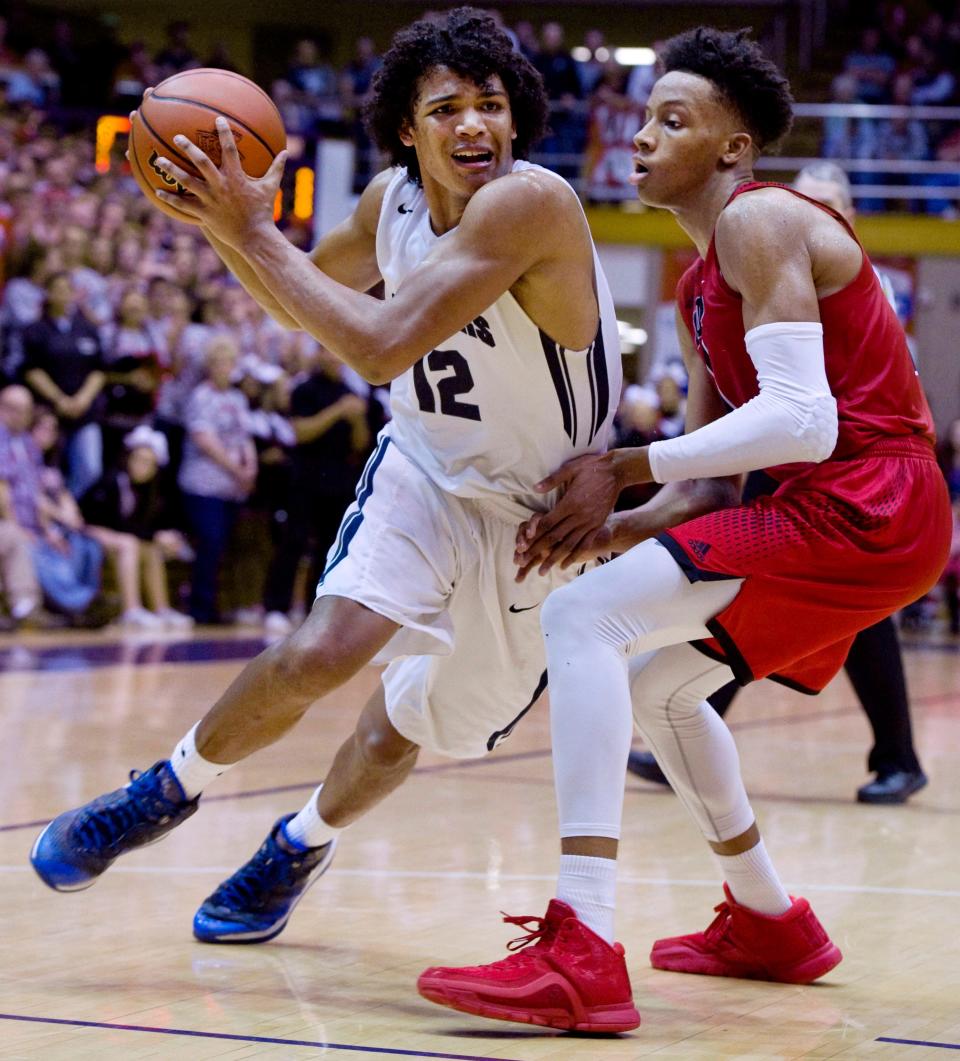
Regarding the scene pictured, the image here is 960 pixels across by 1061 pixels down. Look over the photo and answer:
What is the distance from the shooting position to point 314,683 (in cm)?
312

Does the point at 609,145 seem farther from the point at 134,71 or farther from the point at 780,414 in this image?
the point at 780,414

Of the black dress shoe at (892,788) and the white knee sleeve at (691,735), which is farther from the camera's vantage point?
the black dress shoe at (892,788)

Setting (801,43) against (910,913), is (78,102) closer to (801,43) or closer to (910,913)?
(801,43)

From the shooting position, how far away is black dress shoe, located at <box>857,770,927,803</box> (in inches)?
214

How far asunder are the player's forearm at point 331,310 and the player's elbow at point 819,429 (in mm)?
686

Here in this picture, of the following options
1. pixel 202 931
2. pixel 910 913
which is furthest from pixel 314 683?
pixel 910 913

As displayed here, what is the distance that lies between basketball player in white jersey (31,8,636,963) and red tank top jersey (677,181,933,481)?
0.93ft

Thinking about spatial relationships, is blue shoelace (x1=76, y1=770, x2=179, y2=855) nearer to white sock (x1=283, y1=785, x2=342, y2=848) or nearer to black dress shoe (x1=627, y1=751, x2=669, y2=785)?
white sock (x1=283, y1=785, x2=342, y2=848)

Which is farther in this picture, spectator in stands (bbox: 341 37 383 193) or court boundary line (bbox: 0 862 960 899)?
spectator in stands (bbox: 341 37 383 193)

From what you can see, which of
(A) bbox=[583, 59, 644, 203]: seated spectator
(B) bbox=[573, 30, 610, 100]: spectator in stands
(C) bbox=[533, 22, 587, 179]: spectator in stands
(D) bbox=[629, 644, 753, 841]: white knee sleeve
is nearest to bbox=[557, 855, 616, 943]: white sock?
(D) bbox=[629, 644, 753, 841]: white knee sleeve

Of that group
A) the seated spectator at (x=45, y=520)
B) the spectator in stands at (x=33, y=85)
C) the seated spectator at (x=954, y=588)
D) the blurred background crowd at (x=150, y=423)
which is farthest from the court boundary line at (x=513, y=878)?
the spectator in stands at (x=33, y=85)

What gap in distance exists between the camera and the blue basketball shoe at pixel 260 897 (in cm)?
343

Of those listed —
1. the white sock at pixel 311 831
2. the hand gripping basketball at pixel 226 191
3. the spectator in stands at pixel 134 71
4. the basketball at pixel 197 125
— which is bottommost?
the white sock at pixel 311 831

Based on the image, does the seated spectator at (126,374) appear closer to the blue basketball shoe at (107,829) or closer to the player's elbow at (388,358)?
the blue basketball shoe at (107,829)
